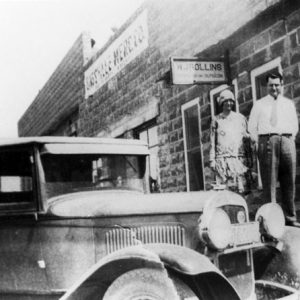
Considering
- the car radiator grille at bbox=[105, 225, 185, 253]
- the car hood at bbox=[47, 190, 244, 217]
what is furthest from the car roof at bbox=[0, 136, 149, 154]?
the car radiator grille at bbox=[105, 225, 185, 253]

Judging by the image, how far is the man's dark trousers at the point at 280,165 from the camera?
16.6 ft

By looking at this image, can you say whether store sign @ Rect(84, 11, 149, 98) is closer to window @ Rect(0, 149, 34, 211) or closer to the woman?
the woman

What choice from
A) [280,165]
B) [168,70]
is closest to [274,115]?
[280,165]

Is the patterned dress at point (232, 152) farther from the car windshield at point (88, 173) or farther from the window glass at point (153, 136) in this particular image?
the window glass at point (153, 136)

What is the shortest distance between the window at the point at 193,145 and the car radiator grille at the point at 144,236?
14.0ft

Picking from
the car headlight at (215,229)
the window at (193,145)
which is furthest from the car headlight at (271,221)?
the window at (193,145)

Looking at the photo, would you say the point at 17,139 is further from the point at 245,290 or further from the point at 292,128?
the point at 292,128

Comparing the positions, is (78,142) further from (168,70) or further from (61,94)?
(61,94)

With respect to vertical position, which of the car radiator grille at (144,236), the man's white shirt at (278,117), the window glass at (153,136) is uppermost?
the window glass at (153,136)

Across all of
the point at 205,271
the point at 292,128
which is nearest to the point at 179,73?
the point at 292,128

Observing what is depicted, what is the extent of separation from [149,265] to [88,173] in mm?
1124

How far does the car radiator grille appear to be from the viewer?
3.58 meters

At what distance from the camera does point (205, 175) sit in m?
7.60

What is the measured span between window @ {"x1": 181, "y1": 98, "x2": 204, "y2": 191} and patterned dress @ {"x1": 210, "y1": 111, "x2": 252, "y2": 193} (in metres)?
2.33
